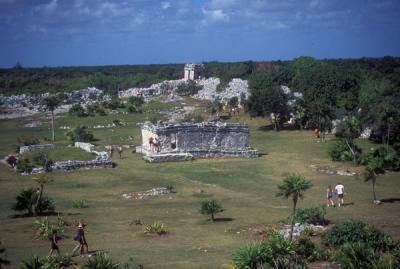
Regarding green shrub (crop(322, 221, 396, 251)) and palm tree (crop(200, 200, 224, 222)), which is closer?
green shrub (crop(322, 221, 396, 251))

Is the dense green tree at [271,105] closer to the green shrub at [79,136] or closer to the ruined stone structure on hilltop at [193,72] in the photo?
the green shrub at [79,136]

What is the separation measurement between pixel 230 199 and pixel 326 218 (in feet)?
21.9

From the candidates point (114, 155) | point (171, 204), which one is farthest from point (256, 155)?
point (171, 204)

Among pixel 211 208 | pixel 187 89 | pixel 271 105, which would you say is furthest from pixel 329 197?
pixel 187 89

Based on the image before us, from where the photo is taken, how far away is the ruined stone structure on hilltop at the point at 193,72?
359 feet

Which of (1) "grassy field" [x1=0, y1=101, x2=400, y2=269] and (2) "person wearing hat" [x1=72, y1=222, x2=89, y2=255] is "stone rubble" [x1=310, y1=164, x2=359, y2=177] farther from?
(2) "person wearing hat" [x1=72, y1=222, x2=89, y2=255]

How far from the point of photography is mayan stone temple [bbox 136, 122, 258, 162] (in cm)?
4262

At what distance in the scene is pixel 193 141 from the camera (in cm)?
4409

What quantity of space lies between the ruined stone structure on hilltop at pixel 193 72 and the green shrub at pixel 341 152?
70.9 metres

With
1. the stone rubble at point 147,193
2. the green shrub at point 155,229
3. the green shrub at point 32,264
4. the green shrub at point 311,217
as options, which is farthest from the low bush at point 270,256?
the stone rubble at point 147,193

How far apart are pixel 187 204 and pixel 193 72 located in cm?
8254

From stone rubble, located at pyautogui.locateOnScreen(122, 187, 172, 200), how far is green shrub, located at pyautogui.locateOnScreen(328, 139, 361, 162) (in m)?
14.2

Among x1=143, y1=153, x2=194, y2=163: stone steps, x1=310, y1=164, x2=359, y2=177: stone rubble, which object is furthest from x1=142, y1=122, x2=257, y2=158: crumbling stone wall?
x1=310, y1=164, x2=359, y2=177: stone rubble

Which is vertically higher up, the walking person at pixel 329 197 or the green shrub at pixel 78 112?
the green shrub at pixel 78 112
